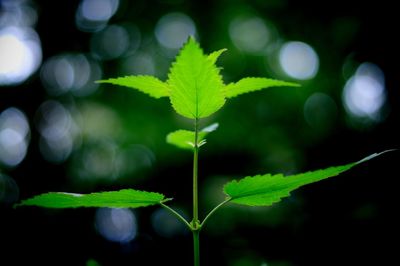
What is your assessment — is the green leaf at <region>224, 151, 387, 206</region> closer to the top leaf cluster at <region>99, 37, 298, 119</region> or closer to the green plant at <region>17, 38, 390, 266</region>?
the green plant at <region>17, 38, 390, 266</region>

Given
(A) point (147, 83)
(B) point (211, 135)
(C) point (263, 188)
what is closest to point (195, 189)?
(C) point (263, 188)

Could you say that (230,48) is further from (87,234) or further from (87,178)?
(87,234)

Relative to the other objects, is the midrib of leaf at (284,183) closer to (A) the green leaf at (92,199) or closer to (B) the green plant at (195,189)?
(B) the green plant at (195,189)

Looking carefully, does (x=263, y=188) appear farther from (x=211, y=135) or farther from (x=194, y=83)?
(x=211, y=135)

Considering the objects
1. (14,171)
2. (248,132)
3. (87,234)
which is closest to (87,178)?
(87,234)

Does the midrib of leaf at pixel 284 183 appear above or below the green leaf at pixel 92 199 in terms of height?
above

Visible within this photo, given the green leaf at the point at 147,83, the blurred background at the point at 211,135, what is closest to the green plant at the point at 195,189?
the green leaf at the point at 147,83
